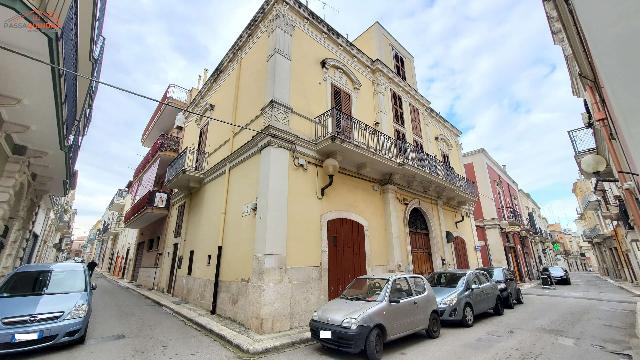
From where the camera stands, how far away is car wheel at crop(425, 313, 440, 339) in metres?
6.70

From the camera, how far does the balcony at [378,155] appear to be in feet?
29.0

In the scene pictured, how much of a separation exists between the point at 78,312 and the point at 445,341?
7771mm

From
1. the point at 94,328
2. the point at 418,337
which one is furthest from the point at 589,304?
the point at 94,328

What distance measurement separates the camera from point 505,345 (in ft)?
20.0

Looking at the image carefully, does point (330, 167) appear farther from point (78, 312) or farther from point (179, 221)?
point (179, 221)

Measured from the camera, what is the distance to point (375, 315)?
214 inches

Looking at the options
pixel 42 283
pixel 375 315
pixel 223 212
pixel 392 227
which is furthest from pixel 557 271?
pixel 42 283

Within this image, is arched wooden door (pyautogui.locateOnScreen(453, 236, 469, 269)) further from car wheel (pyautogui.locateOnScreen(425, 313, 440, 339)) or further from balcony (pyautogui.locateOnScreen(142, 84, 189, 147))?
balcony (pyautogui.locateOnScreen(142, 84, 189, 147))

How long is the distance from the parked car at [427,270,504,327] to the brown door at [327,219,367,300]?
2433mm

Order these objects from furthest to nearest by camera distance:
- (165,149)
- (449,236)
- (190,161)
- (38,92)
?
(165,149) → (449,236) → (190,161) → (38,92)

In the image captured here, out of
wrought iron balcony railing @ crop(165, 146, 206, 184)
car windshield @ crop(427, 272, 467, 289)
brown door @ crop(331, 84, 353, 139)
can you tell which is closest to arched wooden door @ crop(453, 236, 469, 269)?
car windshield @ crop(427, 272, 467, 289)

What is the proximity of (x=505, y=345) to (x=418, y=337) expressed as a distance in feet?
5.96

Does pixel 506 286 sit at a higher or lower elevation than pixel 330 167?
lower

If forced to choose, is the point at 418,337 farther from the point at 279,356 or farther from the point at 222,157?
the point at 222,157
